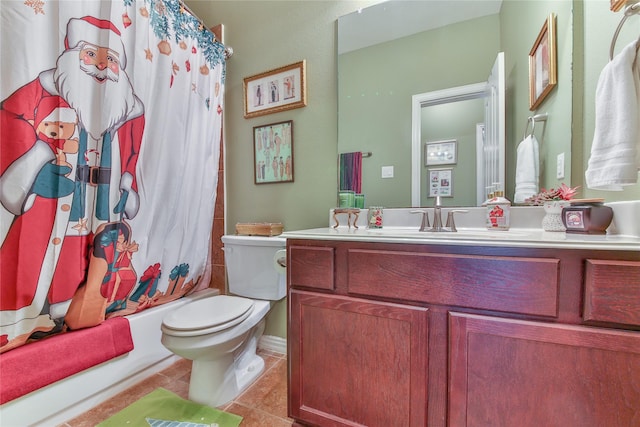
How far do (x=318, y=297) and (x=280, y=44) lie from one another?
1655 mm

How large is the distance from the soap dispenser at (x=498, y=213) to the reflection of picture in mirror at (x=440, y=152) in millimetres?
295

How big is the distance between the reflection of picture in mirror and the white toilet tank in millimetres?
919

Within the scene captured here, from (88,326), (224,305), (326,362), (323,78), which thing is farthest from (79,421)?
(323,78)

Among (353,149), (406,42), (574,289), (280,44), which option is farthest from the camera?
(280,44)

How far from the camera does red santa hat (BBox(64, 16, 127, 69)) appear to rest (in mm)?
1089

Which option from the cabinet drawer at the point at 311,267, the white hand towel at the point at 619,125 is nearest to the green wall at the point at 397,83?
the white hand towel at the point at 619,125

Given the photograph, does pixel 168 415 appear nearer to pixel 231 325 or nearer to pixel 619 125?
pixel 231 325

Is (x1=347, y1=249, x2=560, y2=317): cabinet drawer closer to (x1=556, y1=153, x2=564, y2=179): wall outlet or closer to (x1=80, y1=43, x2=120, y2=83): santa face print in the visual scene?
(x1=556, y1=153, x2=564, y2=179): wall outlet

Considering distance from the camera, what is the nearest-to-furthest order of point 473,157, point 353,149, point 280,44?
point 473,157 → point 353,149 → point 280,44

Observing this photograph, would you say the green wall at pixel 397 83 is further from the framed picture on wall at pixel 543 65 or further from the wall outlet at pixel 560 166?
the wall outlet at pixel 560 166

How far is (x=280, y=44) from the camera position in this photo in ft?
5.80

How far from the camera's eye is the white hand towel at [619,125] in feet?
2.56

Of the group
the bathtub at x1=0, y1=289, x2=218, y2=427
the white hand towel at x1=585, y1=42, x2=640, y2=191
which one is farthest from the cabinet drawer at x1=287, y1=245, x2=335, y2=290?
the bathtub at x1=0, y1=289, x2=218, y2=427

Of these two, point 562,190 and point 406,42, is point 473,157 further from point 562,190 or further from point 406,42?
point 406,42
